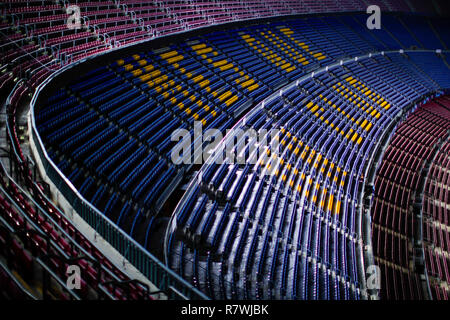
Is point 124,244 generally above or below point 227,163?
above

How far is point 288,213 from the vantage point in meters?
12.0

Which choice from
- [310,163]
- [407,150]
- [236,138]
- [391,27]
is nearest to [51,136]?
[236,138]

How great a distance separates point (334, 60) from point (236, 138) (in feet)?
40.3

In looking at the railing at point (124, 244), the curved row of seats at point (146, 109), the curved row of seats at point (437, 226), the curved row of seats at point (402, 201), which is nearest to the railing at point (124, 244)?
the railing at point (124, 244)

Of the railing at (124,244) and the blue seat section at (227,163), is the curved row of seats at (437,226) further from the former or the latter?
the railing at (124,244)

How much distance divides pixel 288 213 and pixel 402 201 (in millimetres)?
5767

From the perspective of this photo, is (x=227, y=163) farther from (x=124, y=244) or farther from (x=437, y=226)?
(x=437, y=226)

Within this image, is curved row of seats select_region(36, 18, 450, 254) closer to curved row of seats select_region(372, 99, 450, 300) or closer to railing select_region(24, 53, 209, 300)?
railing select_region(24, 53, 209, 300)

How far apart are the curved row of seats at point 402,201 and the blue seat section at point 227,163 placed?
3.22 feet

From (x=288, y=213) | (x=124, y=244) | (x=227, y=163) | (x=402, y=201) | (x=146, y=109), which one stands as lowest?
(x=402, y=201)

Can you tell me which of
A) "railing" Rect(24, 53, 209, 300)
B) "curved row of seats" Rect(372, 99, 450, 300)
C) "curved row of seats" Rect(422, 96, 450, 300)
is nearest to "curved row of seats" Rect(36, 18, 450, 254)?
"railing" Rect(24, 53, 209, 300)

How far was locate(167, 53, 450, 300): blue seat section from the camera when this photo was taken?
932cm

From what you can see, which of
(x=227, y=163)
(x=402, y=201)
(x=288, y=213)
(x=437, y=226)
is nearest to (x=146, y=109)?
(x=227, y=163)

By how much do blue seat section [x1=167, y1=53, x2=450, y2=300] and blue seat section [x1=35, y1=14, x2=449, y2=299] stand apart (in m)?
0.04
